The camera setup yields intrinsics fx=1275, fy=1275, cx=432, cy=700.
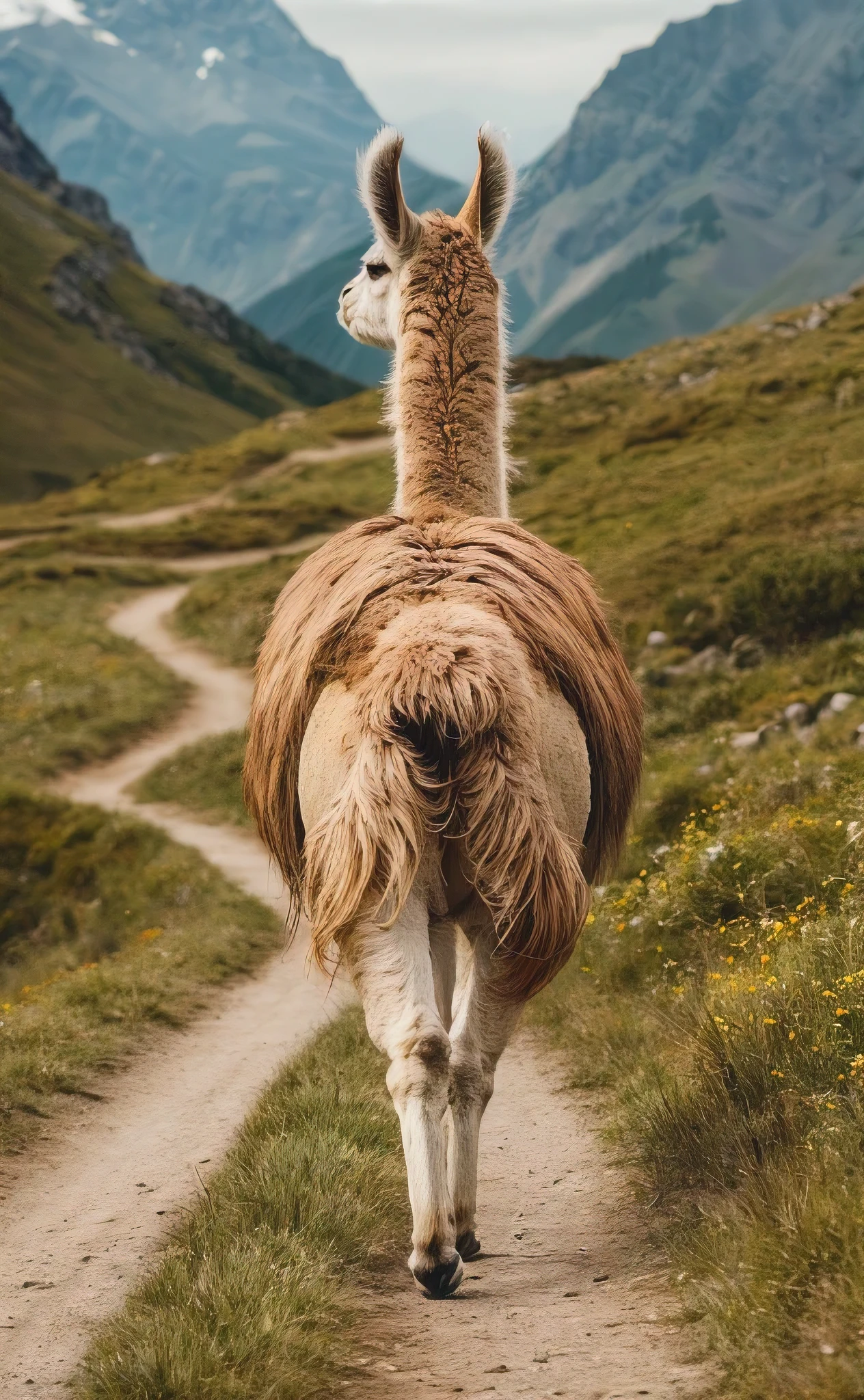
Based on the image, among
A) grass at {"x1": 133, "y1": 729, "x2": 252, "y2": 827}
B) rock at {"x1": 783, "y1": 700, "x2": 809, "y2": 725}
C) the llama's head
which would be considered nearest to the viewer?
the llama's head

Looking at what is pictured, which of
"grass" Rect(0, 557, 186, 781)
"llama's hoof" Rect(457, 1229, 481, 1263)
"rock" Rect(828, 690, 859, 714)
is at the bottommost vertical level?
"grass" Rect(0, 557, 186, 781)

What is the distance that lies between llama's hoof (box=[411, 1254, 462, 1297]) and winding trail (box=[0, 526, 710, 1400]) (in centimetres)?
13

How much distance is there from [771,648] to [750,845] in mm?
6793

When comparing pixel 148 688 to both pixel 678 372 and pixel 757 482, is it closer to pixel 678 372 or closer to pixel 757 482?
pixel 757 482

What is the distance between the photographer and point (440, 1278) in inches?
144

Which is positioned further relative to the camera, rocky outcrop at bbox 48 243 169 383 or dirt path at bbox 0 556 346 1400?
rocky outcrop at bbox 48 243 169 383

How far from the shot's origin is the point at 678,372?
134 feet

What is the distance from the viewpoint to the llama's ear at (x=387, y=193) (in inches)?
236

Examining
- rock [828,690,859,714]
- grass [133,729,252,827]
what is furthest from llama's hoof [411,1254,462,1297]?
grass [133,729,252,827]

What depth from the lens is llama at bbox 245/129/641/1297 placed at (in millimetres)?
3719

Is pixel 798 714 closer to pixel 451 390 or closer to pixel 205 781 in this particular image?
pixel 451 390

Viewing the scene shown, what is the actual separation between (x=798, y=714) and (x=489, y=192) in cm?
535

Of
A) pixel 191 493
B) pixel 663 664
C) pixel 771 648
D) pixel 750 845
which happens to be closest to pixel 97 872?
pixel 663 664

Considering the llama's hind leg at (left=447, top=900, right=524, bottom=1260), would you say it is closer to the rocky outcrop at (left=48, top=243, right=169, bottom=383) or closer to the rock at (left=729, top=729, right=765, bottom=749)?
the rock at (left=729, top=729, right=765, bottom=749)
